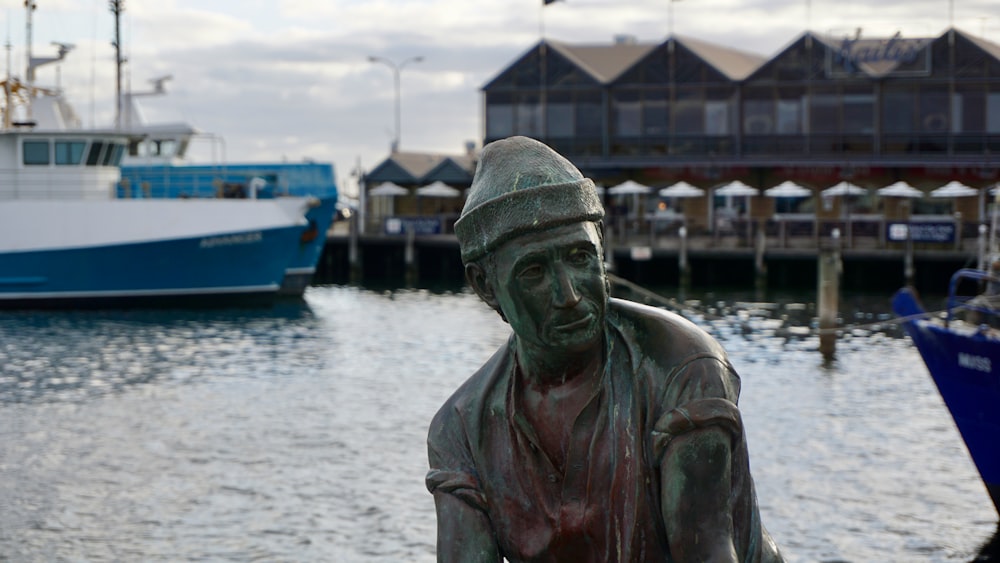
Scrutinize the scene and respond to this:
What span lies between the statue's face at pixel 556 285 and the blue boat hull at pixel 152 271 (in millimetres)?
44245

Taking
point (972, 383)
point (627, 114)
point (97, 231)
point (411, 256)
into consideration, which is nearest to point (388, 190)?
point (411, 256)

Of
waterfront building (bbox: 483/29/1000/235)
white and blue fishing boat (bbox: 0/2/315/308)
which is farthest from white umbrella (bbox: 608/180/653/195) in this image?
white and blue fishing boat (bbox: 0/2/315/308)

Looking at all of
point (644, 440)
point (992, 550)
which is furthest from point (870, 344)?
point (644, 440)

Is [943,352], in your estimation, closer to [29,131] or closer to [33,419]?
[33,419]

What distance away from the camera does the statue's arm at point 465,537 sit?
277 centimetres

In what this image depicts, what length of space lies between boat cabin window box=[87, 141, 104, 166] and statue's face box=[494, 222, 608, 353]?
4521cm

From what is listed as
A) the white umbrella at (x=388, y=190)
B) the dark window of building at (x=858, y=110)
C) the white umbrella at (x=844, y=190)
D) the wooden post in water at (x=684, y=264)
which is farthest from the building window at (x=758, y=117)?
the white umbrella at (x=388, y=190)

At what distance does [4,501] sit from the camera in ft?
63.8

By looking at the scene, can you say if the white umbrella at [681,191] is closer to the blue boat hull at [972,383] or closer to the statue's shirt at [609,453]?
the blue boat hull at [972,383]

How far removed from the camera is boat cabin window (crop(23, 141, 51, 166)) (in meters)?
45.3

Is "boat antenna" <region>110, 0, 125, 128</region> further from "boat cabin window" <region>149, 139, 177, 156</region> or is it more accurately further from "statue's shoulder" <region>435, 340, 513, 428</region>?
"statue's shoulder" <region>435, 340, 513, 428</region>

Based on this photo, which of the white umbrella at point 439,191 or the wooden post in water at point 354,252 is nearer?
the wooden post in water at point 354,252

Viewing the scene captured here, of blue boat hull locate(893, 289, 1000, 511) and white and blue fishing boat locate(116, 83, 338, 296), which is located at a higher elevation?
white and blue fishing boat locate(116, 83, 338, 296)

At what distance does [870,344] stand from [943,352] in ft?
55.4
